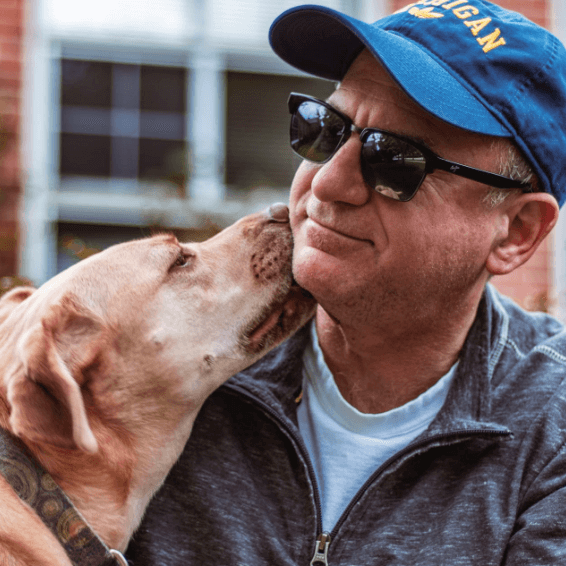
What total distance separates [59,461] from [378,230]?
108 centimetres

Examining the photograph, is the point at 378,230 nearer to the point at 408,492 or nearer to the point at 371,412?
the point at 371,412

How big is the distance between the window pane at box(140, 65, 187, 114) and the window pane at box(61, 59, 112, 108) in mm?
271

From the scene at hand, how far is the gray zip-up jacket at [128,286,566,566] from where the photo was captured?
1.89 meters

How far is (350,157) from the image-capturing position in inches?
83.2

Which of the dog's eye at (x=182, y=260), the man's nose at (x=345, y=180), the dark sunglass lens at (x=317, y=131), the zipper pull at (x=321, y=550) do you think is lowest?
the zipper pull at (x=321, y=550)

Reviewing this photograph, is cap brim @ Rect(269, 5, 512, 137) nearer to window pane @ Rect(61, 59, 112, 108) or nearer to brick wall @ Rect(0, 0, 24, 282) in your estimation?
brick wall @ Rect(0, 0, 24, 282)

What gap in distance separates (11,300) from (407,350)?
1343mm

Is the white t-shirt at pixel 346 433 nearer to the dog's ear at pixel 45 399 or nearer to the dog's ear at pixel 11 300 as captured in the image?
the dog's ear at pixel 45 399

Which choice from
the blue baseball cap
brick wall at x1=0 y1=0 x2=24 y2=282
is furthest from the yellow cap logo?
brick wall at x1=0 y1=0 x2=24 y2=282

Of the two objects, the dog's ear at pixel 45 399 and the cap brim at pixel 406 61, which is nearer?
the dog's ear at pixel 45 399

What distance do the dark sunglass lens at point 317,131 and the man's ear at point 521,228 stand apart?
549 millimetres

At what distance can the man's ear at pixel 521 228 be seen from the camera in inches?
86.3

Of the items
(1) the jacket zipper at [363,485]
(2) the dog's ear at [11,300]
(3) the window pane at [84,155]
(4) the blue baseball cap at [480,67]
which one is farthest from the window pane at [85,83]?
(1) the jacket zipper at [363,485]

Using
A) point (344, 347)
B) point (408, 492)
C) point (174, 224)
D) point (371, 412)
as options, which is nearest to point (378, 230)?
point (344, 347)
